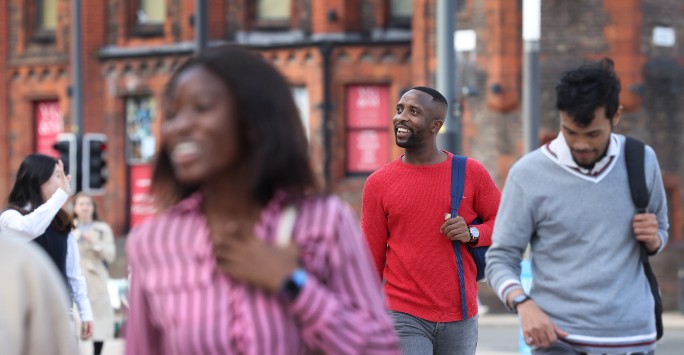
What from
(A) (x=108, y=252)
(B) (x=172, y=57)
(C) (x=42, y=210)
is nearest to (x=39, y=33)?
(B) (x=172, y=57)

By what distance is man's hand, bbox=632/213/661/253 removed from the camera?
16.8 feet

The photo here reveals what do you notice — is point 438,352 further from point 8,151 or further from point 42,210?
point 8,151

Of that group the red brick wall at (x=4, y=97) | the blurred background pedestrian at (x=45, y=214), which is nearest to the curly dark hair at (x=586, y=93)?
the blurred background pedestrian at (x=45, y=214)

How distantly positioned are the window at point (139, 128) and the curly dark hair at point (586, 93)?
26824mm

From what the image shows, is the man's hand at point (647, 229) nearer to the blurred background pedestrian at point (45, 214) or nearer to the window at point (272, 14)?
the blurred background pedestrian at point (45, 214)

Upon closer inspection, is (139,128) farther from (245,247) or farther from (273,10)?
(245,247)

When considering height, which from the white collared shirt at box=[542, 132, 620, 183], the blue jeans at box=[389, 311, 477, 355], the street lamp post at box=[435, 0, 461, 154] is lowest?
the blue jeans at box=[389, 311, 477, 355]

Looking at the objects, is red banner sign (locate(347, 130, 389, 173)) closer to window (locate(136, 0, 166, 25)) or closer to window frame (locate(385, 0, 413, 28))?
window frame (locate(385, 0, 413, 28))

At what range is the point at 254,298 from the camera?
133 inches

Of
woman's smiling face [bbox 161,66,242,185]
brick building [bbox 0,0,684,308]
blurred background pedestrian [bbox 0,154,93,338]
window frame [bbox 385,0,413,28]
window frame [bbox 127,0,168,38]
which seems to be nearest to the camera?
woman's smiling face [bbox 161,66,242,185]

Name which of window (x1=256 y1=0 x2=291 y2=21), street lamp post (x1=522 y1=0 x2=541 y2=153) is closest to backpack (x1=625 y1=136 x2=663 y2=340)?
street lamp post (x1=522 y1=0 x2=541 y2=153)

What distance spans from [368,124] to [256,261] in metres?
26.1

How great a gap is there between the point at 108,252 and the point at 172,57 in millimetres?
17681

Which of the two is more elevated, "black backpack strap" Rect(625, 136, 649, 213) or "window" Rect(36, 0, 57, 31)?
"window" Rect(36, 0, 57, 31)
